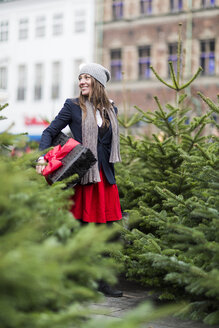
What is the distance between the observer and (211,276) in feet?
9.54

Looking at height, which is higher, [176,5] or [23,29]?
[176,5]

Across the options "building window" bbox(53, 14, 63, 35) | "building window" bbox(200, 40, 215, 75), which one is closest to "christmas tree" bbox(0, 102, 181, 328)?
"building window" bbox(200, 40, 215, 75)

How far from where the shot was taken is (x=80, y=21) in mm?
34188

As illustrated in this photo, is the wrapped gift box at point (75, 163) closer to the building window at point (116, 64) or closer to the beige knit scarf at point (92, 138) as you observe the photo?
the beige knit scarf at point (92, 138)

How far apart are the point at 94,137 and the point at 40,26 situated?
3297 centimetres

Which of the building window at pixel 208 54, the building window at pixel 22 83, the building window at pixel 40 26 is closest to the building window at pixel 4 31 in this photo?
the building window at pixel 22 83

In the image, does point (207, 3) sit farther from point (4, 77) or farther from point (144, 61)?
point (4, 77)

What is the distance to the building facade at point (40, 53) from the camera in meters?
34.2

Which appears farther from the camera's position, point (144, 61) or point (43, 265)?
point (144, 61)

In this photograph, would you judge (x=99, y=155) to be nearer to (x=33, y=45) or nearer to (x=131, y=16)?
(x=131, y=16)

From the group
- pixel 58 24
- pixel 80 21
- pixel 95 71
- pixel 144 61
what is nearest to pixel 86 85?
pixel 95 71

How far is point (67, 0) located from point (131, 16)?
4910 mm

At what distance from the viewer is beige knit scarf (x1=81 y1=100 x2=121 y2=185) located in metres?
4.62

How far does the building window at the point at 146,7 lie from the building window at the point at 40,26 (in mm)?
7130
